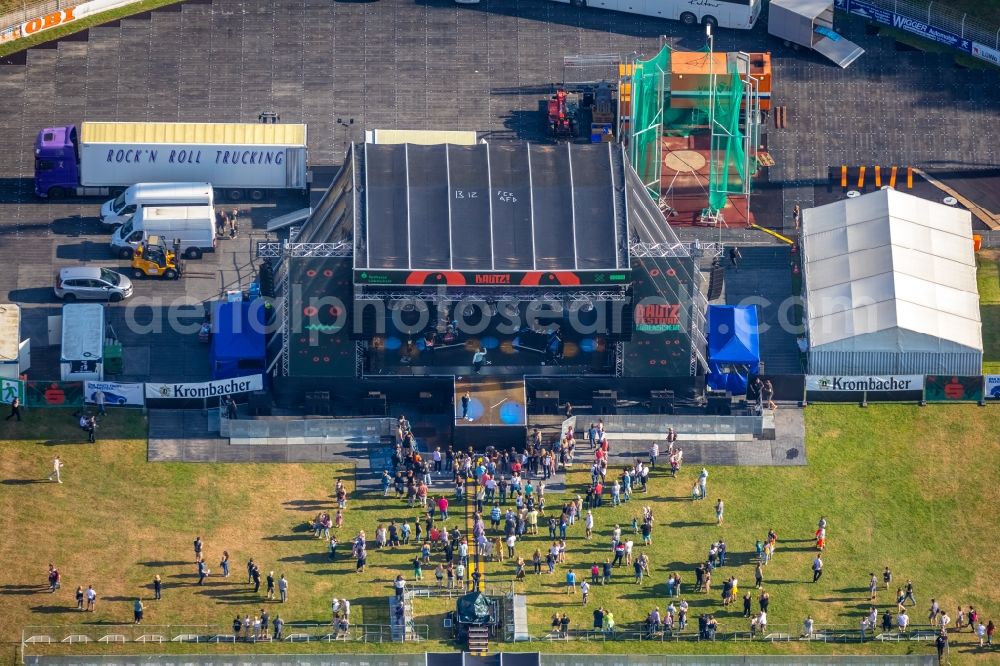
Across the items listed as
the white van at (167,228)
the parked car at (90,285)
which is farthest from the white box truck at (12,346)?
the white van at (167,228)

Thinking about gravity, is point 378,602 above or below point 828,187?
below

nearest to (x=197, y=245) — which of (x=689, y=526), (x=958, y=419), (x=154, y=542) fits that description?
(x=154, y=542)

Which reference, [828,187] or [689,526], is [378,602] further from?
[828,187]

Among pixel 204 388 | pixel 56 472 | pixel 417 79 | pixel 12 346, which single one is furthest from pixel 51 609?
pixel 417 79

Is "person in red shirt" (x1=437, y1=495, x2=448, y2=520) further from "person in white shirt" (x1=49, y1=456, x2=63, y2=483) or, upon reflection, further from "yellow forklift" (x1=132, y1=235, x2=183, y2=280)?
"yellow forklift" (x1=132, y1=235, x2=183, y2=280)

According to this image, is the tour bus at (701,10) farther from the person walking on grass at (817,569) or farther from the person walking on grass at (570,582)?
the person walking on grass at (570,582)

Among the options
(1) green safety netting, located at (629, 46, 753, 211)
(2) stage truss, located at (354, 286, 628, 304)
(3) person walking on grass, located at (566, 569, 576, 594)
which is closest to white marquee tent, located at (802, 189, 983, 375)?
(1) green safety netting, located at (629, 46, 753, 211)

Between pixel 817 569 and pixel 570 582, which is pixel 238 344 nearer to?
pixel 570 582
